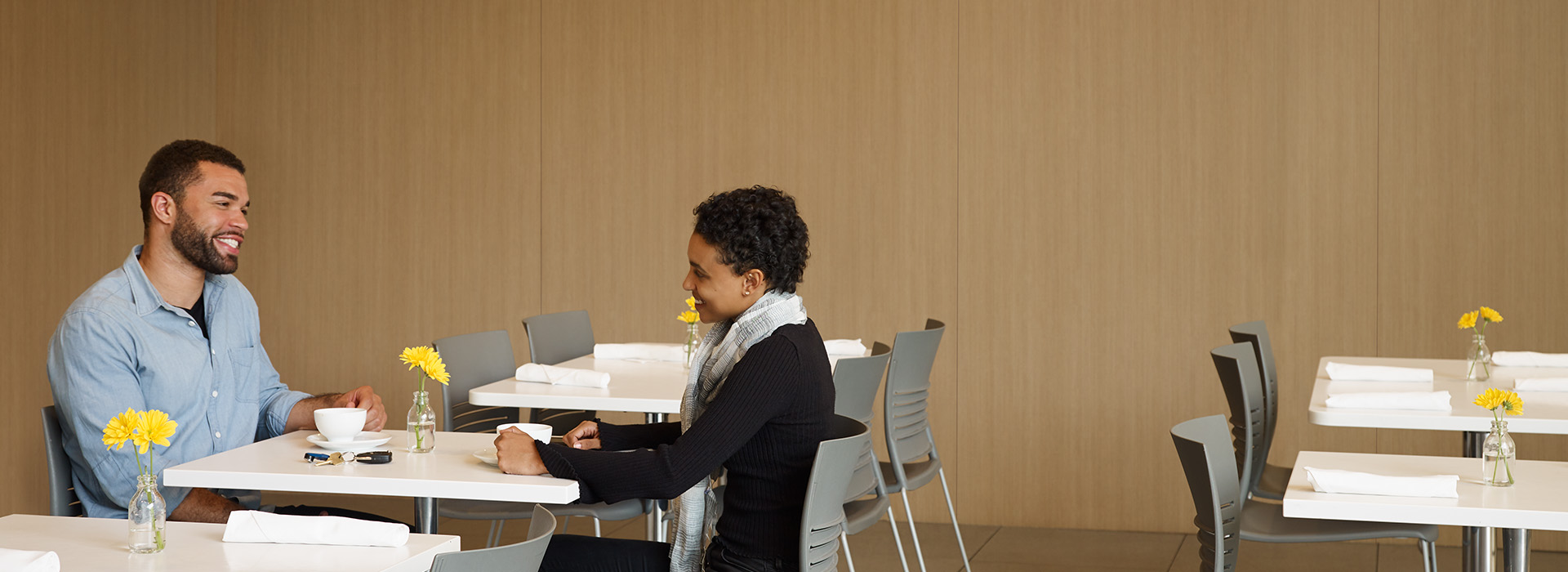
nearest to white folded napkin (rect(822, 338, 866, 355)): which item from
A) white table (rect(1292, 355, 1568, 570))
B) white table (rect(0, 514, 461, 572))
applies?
white table (rect(1292, 355, 1568, 570))

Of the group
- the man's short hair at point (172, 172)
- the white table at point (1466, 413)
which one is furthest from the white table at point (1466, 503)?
the man's short hair at point (172, 172)

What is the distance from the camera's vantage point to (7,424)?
518 centimetres

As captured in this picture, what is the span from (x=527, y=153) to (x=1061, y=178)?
7.76 ft

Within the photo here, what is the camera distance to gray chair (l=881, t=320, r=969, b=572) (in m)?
3.88

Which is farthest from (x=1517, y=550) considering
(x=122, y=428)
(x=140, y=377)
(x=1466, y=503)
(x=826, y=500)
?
(x=140, y=377)

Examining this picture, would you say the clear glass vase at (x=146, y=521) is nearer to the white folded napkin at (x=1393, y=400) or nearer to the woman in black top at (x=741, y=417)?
the woman in black top at (x=741, y=417)

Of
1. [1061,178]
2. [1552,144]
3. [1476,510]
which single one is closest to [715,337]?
[1476,510]

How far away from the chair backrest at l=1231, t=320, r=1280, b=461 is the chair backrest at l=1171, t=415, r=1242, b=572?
1.23 m

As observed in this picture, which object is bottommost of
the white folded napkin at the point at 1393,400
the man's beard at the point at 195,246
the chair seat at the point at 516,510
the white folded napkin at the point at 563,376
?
the chair seat at the point at 516,510

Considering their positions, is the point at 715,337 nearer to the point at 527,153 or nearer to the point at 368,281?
the point at 527,153

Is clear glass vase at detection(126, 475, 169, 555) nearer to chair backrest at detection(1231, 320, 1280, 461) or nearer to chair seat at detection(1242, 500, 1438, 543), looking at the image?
chair seat at detection(1242, 500, 1438, 543)

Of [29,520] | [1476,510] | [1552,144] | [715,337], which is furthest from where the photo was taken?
[1552,144]

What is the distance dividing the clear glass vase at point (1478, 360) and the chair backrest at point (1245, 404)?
25.2 inches

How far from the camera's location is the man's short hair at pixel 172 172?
275cm
